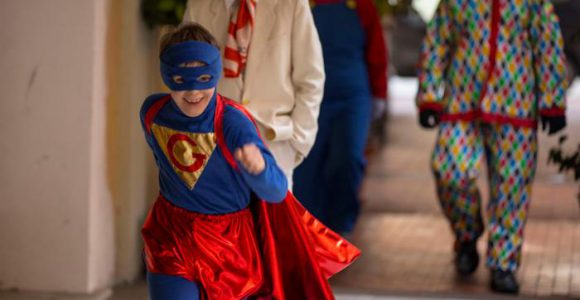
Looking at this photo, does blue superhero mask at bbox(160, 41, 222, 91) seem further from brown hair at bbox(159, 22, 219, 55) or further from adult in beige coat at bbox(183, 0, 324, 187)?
adult in beige coat at bbox(183, 0, 324, 187)

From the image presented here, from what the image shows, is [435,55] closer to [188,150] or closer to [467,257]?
[467,257]

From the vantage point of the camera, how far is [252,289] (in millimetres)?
4703

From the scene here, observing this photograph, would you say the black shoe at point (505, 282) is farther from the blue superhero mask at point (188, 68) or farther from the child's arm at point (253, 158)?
the blue superhero mask at point (188, 68)

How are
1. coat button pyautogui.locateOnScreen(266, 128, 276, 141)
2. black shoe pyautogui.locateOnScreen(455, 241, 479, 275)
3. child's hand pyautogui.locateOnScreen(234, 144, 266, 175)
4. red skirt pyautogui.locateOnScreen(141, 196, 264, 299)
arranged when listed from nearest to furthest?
child's hand pyautogui.locateOnScreen(234, 144, 266, 175) < red skirt pyautogui.locateOnScreen(141, 196, 264, 299) < coat button pyautogui.locateOnScreen(266, 128, 276, 141) < black shoe pyautogui.locateOnScreen(455, 241, 479, 275)

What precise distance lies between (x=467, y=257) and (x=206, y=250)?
3.18m

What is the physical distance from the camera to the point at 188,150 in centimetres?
450

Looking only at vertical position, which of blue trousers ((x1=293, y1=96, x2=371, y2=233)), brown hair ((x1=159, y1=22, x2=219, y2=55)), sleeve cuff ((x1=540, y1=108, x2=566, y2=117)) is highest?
brown hair ((x1=159, y1=22, x2=219, y2=55))

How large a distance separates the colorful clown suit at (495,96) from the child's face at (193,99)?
269cm

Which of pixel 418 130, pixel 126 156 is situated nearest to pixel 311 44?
pixel 126 156

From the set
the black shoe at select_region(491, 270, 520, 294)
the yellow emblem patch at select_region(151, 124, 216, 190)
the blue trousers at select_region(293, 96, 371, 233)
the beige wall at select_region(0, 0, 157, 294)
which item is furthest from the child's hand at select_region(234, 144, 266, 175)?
the blue trousers at select_region(293, 96, 371, 233)

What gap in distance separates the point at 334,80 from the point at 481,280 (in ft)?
5.15

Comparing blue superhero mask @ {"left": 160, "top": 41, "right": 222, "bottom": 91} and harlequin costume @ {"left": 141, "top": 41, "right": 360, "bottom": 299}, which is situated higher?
blue superhero mask @ {"left": 160, "top": 41, "right": 222, "bottom": 91}

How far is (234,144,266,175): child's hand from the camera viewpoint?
4.11m

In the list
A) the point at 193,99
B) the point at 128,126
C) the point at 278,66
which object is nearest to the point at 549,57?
the point at 278,66
